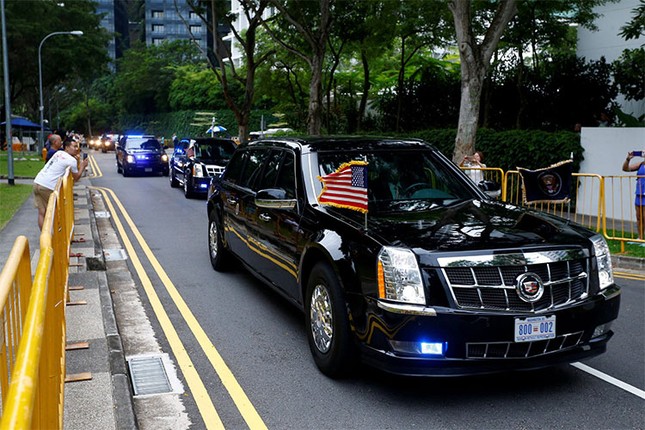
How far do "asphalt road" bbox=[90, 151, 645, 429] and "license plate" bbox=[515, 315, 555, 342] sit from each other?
0.55m

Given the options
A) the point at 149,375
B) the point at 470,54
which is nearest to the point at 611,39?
the point at 470,54

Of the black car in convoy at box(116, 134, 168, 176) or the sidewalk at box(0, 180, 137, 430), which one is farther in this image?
the black car in convoy at box(116, 134, 168, 176)

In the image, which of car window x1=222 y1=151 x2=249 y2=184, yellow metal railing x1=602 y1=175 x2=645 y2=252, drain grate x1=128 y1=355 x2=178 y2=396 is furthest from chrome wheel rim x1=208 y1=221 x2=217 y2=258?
yellow metal railing x1=602 y1=175 x2=645 y2=252

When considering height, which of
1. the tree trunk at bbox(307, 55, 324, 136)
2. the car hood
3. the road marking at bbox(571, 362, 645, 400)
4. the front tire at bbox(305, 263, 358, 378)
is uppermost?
the tree trunk at bbox(307, 55, 324, 136)

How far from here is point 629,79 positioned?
1917 cm

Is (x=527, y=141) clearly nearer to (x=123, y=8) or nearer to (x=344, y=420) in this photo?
(x=344, y=420)

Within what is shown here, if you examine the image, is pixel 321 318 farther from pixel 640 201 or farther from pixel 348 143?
pixel 640 201

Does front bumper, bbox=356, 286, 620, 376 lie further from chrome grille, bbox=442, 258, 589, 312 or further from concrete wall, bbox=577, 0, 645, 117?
concrete wall, bbox=577, 0, 645, 117

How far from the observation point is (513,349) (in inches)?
181

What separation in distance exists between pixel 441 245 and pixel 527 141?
13496 mm

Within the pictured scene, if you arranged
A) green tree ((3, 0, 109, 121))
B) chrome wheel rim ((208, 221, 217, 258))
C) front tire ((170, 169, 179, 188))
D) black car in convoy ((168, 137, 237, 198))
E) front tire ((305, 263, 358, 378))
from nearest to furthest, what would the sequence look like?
front tire ((305, 263, 358, 378)) → chrome wheel rim ((208, 221, 217, 258)) → black car in convoy ((168, 137, 237, 198)) → front tire ((170, 169, 179, 188)) → green tree ((3, 0, 109, 121))

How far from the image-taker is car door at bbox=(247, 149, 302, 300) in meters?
6.19

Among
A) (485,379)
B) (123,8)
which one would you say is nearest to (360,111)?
(485,379)

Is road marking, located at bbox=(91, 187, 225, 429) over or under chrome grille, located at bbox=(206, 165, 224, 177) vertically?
under
